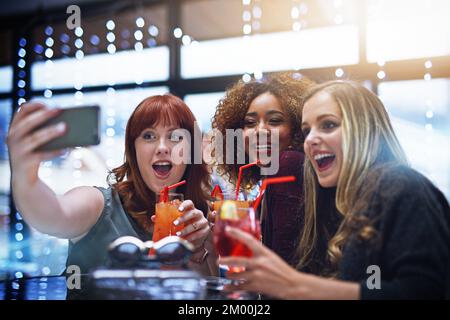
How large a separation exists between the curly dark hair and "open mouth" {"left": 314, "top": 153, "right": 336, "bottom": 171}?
1.69 ft

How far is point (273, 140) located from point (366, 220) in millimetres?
791

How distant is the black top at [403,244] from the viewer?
41.3 inches

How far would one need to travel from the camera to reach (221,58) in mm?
3506

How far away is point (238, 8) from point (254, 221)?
2.65 metres

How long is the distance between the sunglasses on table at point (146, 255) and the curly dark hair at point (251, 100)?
855mm

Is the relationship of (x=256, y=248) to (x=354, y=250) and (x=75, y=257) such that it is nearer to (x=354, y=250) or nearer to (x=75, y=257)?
(x=354, y=250)

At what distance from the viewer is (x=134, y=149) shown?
1722 millimetres

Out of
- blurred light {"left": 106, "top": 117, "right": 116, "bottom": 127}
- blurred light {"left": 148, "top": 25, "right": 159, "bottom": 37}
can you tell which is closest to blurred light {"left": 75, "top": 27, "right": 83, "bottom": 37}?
blurred light {"left": 148, "top": 25, "right": 159, "bottom": 37}

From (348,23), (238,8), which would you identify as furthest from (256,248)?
(238,8)

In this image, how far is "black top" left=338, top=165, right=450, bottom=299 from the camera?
3.44 ft

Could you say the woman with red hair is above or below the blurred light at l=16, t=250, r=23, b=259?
above

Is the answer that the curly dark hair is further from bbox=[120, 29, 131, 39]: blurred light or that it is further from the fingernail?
bbox=[120, 29, 131, 39]: blurred light

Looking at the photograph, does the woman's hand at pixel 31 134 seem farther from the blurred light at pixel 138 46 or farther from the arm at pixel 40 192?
the blurred light at pixel 138 46
